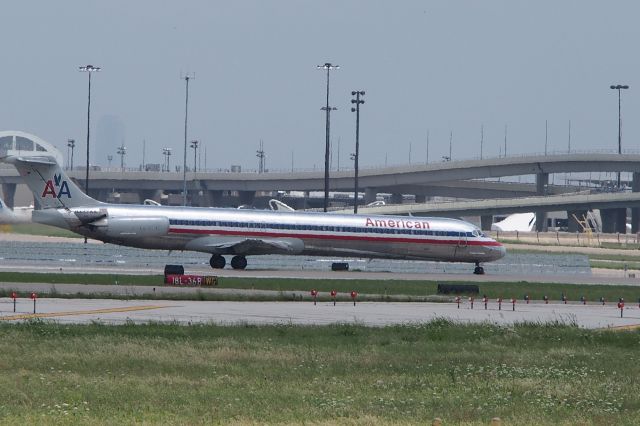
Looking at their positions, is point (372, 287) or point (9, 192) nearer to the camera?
point (372, 287)

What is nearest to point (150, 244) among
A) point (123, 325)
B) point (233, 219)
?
point (233, 219)

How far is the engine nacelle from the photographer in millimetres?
72062

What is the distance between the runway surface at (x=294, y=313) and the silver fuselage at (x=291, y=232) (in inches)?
882

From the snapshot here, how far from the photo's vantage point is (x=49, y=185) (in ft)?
236

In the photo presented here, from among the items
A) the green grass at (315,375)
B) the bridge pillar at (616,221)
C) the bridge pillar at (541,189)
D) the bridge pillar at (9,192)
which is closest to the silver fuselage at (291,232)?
the green grass at (315,375)

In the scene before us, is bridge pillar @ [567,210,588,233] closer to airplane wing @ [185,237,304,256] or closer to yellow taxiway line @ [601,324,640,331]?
airplane wing @ [185,237,304,256]

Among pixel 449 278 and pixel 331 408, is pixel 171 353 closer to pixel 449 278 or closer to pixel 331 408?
pixel 331 408

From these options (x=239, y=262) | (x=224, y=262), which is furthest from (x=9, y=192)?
(x=239, y=262)

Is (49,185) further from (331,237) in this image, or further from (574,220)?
(574,220)

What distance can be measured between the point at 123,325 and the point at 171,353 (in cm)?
726

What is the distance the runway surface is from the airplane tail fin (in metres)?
23.9

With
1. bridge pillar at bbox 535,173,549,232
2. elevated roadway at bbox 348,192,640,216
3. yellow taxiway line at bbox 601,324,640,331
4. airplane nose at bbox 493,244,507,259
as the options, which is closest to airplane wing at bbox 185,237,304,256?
airplane nose at bbox 493,244,507,259

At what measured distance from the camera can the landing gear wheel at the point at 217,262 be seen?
249ft

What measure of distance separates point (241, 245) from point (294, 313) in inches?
1119
